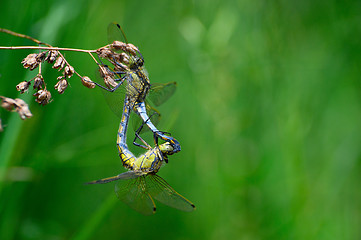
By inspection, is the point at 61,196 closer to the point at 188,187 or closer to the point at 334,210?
the point at 188,187

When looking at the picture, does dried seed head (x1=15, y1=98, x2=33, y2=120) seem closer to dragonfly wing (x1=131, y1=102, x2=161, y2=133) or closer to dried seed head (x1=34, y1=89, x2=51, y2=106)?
dried seed head (x1=34, y1=89, x2=51, y2=106)

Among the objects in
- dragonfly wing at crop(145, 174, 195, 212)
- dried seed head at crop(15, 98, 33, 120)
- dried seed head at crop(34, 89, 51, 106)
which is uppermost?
dried seed head at crop(15, 98, 33, 120)

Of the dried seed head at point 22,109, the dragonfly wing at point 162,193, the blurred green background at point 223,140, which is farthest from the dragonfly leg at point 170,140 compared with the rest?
the dried seed head at point 22,109

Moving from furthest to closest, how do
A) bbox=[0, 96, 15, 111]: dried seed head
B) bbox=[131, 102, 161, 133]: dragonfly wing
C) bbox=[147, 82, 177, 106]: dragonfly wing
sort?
bbox=[147, 82, 177, 106]: dragonfly wing, bbox=[131, 102, 161, 133]: dragonfly wing, bbox=[0, 96, 15, 111]: dried seed head

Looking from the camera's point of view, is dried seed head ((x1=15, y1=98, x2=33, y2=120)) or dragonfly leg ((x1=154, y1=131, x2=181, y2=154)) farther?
dragonfly leg ((x1=154, y1=131, x2=181, y2=154))

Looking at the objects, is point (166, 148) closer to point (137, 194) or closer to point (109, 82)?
point (137, 194)

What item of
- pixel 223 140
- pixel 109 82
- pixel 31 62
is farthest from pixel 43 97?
pixel 223 140

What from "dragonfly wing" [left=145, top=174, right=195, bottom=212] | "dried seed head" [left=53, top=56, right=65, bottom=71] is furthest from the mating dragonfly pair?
"dried seed head" [left=53, top=56, right=65, bottom=71]
